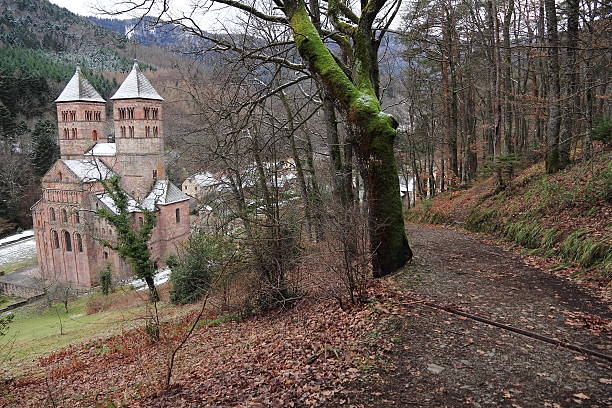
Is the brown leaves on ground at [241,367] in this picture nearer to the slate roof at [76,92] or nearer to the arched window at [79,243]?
the arched window at [79,243]

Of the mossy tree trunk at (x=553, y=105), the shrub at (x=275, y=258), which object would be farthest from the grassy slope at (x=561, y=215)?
the shrub at (x=275, y=258)

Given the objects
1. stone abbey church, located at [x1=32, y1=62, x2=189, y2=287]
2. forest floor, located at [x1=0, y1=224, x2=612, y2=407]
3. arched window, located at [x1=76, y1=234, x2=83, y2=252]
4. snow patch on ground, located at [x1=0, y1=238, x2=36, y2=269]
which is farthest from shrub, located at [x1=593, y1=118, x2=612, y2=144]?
snow patch on ground, located at [x1=0, y1=238, x2=36, y2=269]

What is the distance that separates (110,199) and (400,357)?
3590cm

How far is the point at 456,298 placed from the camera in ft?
20.4

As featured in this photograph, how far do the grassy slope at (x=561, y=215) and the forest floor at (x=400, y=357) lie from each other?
2.38 ft

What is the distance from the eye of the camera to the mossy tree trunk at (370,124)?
22.0ft

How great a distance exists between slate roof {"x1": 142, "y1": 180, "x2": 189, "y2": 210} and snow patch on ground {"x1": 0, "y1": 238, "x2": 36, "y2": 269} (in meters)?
14.8

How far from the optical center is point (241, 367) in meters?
5.65

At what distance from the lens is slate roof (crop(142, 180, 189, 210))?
37.6m

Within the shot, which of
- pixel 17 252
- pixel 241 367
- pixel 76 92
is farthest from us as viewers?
pixel 76 92

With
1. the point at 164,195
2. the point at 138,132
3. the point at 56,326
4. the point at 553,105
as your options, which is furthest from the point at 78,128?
the point at 553,105

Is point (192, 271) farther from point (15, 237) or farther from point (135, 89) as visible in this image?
point (15, 237)

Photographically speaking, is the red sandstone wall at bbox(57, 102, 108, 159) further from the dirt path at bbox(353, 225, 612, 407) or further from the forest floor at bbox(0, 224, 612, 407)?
the dirt path at bbox(353, 225, 612, 407)

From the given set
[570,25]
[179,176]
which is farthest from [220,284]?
[179,176]
